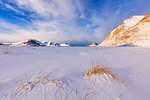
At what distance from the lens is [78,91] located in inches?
18.3

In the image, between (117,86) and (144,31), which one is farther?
(144,31)

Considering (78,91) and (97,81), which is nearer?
(78,91)

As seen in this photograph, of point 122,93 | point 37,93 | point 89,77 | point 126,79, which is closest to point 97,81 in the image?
point 89,77

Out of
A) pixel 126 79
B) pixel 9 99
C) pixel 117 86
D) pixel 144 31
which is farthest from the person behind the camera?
pixel 144 31

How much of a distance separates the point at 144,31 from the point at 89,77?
1800cm

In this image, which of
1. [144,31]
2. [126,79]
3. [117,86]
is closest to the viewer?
[117,86]

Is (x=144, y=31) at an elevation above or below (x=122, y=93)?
above

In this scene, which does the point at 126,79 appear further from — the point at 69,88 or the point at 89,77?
the point at 69,88

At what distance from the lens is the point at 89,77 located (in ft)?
2.10

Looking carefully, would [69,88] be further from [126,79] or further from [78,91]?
[126,79]

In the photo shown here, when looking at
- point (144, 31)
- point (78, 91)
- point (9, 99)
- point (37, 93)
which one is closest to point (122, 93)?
point (78, 91)

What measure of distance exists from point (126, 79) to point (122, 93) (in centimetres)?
25

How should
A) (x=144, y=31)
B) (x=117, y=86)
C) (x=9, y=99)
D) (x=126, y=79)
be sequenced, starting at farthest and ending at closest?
(x=144, y=31)
(x=126, y=79)
(x=117, y=86)
(x=9, y=99)

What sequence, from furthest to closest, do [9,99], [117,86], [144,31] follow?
[144,31] < [117,86] < [9,99]
